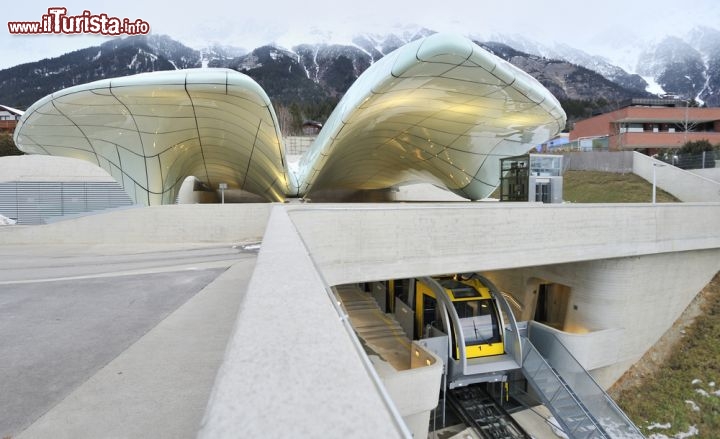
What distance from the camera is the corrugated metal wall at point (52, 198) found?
3528 centimetres

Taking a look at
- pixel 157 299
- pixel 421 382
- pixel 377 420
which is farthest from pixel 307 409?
pixel 421 382

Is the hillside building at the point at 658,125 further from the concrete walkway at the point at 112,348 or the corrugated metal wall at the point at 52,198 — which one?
the corrugated metal wall at the point at 52,198

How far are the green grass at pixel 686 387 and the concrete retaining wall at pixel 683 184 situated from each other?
1308 cm

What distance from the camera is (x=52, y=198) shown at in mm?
36125

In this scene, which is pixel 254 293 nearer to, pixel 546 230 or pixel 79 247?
pixel 546 230

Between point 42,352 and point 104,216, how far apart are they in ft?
41.8

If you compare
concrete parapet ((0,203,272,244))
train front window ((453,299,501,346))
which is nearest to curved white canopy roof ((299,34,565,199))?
concrete parapet ((0,203,272,244))

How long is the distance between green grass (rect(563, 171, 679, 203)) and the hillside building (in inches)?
471

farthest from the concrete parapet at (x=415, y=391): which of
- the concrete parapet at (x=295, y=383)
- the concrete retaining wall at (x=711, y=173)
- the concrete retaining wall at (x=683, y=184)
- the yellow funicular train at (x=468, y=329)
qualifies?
the concrete retaining wall at (x=711, y=173)

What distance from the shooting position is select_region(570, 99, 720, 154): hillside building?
4525cm

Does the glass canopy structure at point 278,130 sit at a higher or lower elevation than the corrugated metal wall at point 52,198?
→ higher

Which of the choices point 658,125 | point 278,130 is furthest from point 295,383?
point 658,125

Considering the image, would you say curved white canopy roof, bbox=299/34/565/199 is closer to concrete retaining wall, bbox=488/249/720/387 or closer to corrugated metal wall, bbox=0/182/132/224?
concrete retaining wall, bbox=488/249/720/387

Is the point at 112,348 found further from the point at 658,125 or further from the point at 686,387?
the point at 658,125
